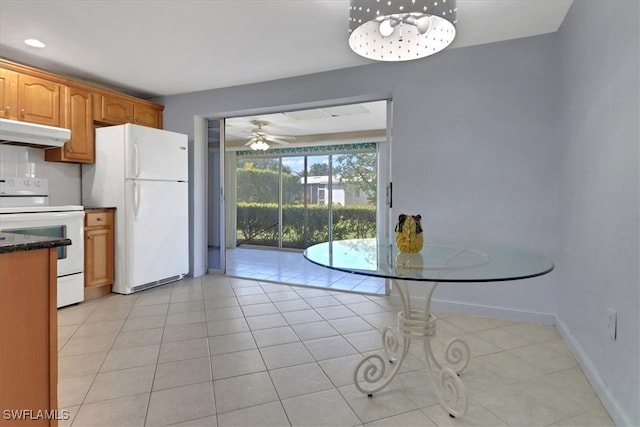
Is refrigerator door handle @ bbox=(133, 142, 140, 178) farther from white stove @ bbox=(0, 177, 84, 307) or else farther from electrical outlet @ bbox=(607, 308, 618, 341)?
electrical outlet @ bbox=(607, 308, 618, 341)

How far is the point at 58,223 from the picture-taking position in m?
2.95

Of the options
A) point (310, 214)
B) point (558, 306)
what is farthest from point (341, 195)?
point (558, 306)

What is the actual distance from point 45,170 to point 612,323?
455 centimetres

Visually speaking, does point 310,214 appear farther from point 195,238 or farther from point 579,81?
point 579,81

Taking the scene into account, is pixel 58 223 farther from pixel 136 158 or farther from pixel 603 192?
pixel 603 192

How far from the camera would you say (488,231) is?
2.84 m

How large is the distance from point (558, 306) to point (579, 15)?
1.98 m

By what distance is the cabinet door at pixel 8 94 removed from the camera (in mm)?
2895

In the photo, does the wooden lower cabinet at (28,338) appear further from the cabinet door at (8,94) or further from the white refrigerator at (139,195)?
the cabinet door at (8,94)

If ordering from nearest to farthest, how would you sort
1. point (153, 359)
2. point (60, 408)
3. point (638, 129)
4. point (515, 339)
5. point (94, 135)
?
point (638, 129) → point (60, 408) → point (153, 359) → point (515, 339) → point (94, 135)

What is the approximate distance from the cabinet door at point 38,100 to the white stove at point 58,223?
0.57 meters

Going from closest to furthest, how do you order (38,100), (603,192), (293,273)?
(603,192) < (38,100) < (293,273)

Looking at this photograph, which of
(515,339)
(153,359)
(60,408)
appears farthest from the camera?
(515,339)

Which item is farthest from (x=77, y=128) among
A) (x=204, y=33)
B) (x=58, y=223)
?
(x=204, y=33)
